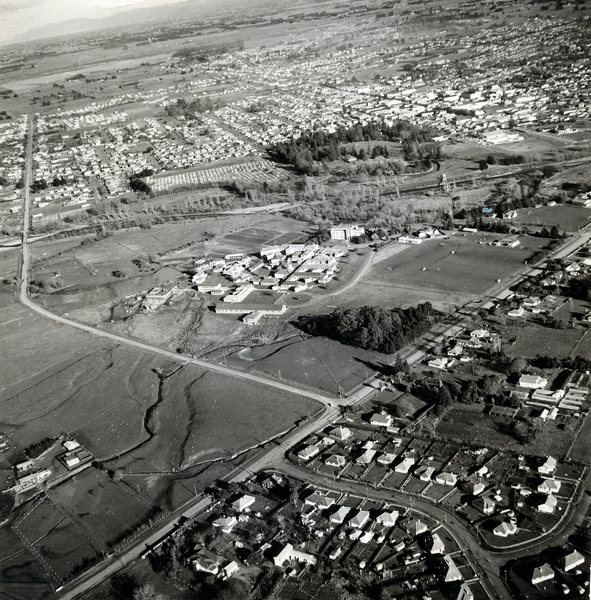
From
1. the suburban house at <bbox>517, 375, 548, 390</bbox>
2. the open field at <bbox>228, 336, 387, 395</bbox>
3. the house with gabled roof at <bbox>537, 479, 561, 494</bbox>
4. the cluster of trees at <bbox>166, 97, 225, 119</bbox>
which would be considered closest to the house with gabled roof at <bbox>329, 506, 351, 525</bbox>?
the house with gabled roof at <bbox>537, 479, 561, 494</bbox>

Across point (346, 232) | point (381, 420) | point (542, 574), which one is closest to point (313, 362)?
point (381, 420)

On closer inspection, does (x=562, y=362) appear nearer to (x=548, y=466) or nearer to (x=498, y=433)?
(x=498, y=433)

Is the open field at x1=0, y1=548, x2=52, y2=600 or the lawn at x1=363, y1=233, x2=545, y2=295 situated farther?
the lawn at x1=363, y1=233, x2=545, y2=295

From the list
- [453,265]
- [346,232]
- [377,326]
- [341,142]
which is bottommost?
[453,265]

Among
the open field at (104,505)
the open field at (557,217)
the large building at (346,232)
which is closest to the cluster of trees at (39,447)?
the open field at (104,505)

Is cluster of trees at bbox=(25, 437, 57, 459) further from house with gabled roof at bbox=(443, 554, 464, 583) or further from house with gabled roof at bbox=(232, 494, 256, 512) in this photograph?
house with gabled roof at bbox=(443, 554, 464, 583)

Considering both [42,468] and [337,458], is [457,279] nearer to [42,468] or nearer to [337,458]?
[337,458]

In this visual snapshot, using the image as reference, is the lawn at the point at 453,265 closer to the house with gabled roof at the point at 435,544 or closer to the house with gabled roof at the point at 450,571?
the house with gabled roof at the point at 435,544
